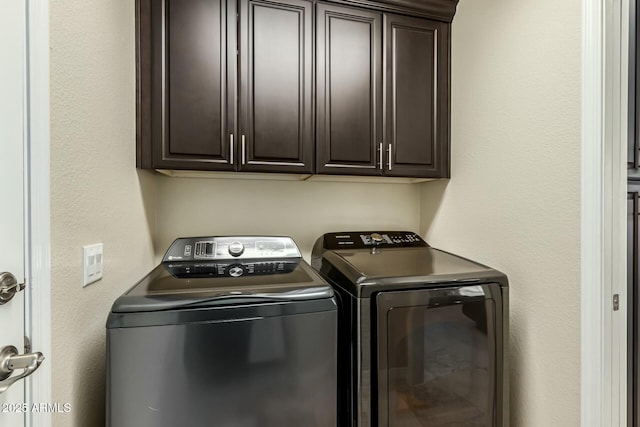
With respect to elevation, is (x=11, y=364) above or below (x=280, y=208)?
below

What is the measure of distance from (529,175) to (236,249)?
1.41 metres

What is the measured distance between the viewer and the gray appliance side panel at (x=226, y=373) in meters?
0.89

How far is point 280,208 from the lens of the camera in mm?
1856

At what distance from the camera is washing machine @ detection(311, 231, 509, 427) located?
1.12m

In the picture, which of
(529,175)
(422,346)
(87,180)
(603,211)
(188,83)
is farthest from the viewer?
(188,83)

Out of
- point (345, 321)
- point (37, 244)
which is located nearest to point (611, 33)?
point (345, 321)

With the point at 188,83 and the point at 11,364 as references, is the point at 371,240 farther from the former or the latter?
the point at 11,364

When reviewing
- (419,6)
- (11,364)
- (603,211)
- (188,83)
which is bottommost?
(11,364)

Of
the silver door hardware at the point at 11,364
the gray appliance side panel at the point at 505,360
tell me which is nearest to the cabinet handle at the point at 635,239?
the gray appliance side panel at the point at 505,360

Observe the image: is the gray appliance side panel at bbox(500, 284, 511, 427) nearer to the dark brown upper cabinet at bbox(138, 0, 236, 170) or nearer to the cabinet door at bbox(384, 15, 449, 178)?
the cabinet door at bbox(384, 15, 449, 178)

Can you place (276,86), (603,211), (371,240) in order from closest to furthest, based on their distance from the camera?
(603,211), (276,86), (371,240)

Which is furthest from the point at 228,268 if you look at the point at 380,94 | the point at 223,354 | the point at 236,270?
the point at 380,94

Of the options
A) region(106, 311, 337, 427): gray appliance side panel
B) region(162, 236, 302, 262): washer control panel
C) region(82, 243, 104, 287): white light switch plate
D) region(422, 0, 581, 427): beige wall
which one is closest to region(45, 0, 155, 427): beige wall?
region(82, 243, 104, 287): white light switch plate

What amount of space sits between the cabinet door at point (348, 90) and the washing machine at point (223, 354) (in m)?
0.78
